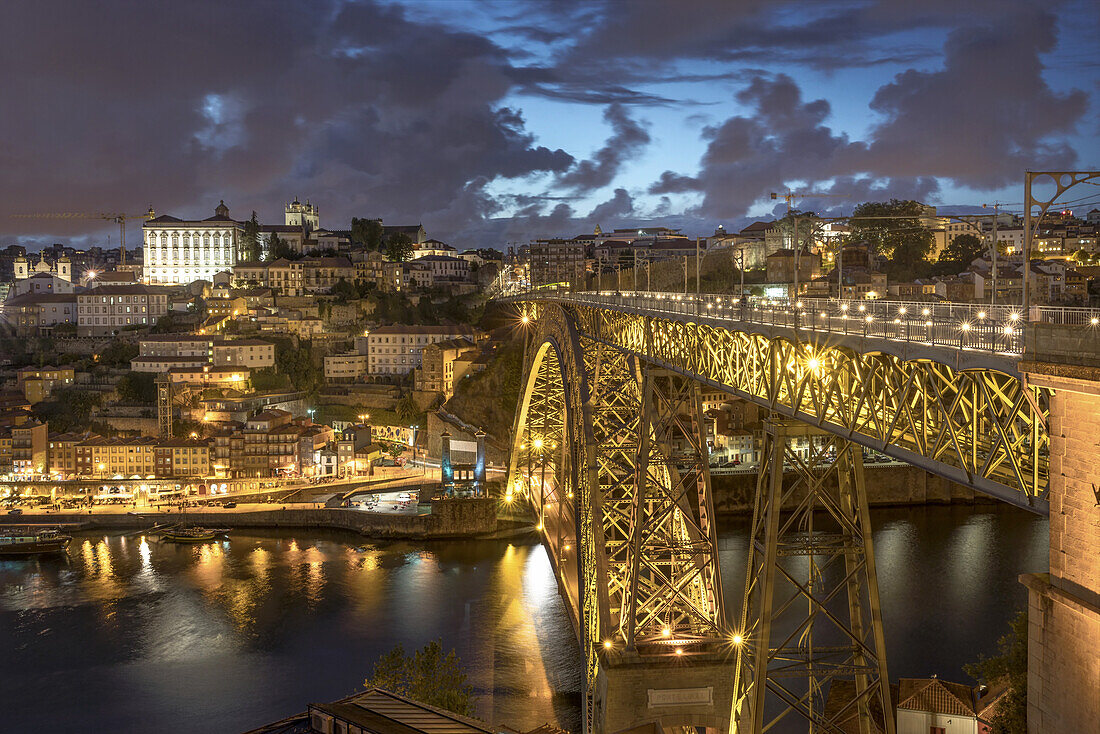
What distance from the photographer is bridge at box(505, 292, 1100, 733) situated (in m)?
3.58

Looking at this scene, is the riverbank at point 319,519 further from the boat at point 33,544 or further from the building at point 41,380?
the building at point 41,380

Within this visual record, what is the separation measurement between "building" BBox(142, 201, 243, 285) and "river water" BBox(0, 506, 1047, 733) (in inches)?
1457

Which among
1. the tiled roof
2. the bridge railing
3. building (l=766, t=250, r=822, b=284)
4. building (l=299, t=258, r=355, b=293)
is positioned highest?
building (l=299, t=258, r=355, b=293)

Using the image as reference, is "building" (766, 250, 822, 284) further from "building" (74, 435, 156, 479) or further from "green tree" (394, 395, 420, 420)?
"building" (74, 435, 156, 479)

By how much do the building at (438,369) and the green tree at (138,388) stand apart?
11.5 m

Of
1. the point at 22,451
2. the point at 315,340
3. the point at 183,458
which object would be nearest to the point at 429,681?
the point at 183,458

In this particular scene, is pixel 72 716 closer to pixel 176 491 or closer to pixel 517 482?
pixel 517 482

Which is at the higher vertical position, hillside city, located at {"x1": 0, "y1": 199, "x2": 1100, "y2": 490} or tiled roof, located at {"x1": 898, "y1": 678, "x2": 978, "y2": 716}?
hillside city, located at {"x1": 0, "y1": 199, "x2": 1100, "y2": 490}

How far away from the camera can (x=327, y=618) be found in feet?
63.7

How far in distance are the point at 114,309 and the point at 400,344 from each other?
61.6ft

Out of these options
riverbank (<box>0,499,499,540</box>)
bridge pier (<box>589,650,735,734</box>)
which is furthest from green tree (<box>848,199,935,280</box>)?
bridge pier (<box>589,650,735,734</box>)

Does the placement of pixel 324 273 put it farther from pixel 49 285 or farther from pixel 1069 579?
pixel 1069 579

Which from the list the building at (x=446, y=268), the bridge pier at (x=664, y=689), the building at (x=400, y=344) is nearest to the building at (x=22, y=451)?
Answer: the building at (x=400, y=344)

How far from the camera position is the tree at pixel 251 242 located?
59.1m
